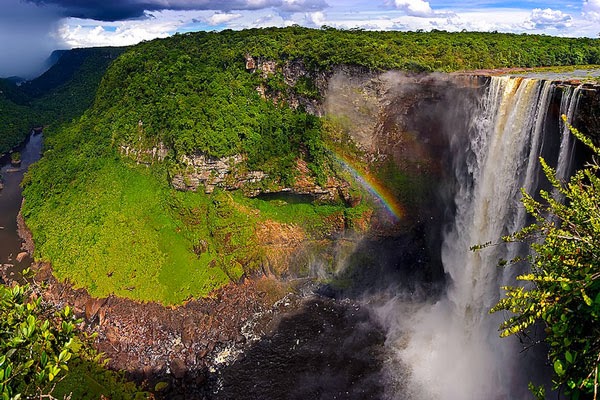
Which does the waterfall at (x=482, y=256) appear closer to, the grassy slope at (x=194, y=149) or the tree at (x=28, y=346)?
the grassy slope at (x=194, y=149)

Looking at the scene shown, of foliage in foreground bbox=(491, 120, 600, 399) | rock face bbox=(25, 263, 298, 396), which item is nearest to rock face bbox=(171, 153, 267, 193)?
rock face bbox=(25, 263, 298, 396)

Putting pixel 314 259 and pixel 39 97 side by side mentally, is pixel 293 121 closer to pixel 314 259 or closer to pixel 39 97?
pixel 314 259

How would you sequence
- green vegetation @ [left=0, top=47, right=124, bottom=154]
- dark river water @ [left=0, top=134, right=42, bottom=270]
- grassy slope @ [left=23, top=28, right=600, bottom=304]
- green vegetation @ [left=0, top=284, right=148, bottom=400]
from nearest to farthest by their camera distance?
1. green vegetation @ [left=0, top=284, right=148, bottom=400]
2. grassy slope @ [left=23, top=28, right=600, bottom=304]
3. dark river water @ [left=0, top=134, right=42, bottom=270]
4. green vegetation @ [left=0, top=47, right=124, bottom=154]

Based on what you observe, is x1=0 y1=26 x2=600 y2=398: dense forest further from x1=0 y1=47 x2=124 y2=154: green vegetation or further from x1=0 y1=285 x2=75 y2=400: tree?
x1=0 y1=47 x2=124 y2=154: green vegetation

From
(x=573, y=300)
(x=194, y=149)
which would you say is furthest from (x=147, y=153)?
(x=573, y=300)

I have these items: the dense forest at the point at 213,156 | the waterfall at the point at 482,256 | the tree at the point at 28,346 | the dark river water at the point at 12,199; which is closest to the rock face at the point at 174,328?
the dense forest at the point at 213,156

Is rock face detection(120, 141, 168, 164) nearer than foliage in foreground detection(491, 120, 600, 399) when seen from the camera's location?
No
